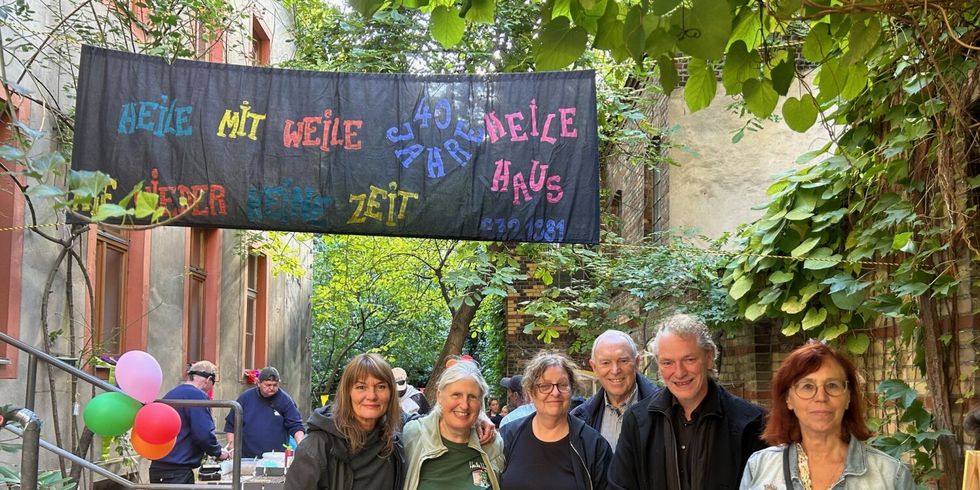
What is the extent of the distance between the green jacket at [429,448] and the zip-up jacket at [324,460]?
0.27ft

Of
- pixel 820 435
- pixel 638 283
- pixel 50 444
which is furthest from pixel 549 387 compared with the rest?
pixel 638 283

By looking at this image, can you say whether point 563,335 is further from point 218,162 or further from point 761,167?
point 218,162

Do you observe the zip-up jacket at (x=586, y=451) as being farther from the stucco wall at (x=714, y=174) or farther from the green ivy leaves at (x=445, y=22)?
the stucco wall at (x=714, y=174)

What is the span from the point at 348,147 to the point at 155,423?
2.14 meters

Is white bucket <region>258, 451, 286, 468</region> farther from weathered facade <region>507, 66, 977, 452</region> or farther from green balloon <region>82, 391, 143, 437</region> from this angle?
weathered facade <region>507, 66, 977, 452</region>

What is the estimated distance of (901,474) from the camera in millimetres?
3422

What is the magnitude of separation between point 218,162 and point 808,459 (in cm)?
428

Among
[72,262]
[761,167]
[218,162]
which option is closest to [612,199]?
[761,167]

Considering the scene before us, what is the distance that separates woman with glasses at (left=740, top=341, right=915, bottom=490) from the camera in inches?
135

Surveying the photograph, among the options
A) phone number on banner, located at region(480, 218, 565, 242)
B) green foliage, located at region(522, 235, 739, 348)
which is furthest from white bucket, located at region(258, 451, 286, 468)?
green foliage, located at region(522, 235, 739, 348)

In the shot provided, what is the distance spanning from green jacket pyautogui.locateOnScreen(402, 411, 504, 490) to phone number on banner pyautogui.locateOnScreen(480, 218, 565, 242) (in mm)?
2000

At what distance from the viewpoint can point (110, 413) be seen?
536 centimetres

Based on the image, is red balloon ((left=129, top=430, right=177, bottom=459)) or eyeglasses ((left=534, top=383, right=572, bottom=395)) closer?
eyeglasses ((left=534, top=383, right=572, bottom=395))

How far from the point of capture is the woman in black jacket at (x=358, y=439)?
4.43 m
